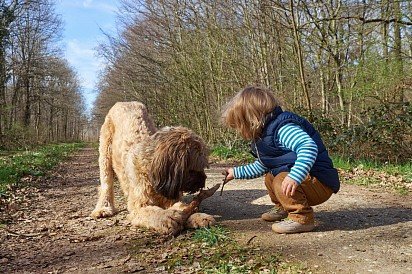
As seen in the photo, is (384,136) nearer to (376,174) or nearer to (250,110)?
(376,174)

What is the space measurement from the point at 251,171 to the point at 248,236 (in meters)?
0.70

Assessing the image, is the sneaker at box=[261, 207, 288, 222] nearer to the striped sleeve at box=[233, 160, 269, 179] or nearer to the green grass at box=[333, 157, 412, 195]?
the striped sleeve at box=[233, 160, 269, 179]

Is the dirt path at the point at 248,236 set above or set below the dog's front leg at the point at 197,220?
below

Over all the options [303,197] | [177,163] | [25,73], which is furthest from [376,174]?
[25,73]

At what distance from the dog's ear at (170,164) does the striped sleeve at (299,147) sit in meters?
0.91

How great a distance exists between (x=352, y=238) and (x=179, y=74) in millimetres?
13947

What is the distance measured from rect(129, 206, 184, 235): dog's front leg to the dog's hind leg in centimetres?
106

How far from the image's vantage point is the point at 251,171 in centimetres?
397

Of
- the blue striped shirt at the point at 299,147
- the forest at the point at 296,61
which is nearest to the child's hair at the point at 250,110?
the blue striped shirt at the point at 299,147

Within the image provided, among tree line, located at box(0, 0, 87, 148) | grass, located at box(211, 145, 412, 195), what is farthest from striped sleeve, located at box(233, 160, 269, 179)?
tree line, located at box(0, 0, 87, 148)

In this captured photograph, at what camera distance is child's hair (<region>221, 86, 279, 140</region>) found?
3.49 m

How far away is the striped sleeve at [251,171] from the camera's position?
392 cm

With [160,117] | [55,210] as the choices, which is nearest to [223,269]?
[55,210]

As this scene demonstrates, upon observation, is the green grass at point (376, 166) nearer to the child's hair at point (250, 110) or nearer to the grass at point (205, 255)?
the child's hair at point (250, 110)
